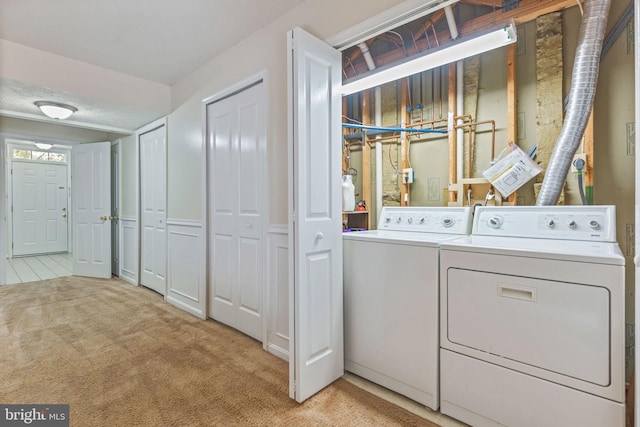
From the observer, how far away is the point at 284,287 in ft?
7.53

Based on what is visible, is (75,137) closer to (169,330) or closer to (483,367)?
(169,330)

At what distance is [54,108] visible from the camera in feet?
10.5

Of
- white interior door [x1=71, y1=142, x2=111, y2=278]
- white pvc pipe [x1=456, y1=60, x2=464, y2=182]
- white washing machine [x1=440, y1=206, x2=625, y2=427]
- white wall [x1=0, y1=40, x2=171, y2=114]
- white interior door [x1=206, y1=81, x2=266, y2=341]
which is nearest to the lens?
white washing machine [x1=440, y1=206, x2=625, y2=427]

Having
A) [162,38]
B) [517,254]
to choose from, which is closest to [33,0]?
[162,38]

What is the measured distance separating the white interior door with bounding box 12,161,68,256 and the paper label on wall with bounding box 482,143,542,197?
8552mm

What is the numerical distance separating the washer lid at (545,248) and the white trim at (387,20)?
1275 mm

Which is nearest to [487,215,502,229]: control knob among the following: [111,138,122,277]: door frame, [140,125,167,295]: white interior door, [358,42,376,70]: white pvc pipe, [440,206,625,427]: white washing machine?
[440,206,625,427]: white washing machine

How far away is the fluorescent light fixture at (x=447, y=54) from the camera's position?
1.64 meters

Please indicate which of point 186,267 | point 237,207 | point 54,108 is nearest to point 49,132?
point 54,108

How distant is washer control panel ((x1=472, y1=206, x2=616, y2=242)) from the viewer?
153 cm

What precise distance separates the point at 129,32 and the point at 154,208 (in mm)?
2047

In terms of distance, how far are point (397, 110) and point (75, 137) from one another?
4952 millimetres

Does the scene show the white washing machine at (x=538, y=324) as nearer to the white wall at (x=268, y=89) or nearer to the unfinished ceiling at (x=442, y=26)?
the unfinished ceiling at (x=442, y=26)

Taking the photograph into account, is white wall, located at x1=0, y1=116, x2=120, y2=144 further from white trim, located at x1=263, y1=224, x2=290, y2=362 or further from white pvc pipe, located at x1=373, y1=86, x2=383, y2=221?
white pvc pipe, located at x1=373, y1=86, x2=383, y2=221
